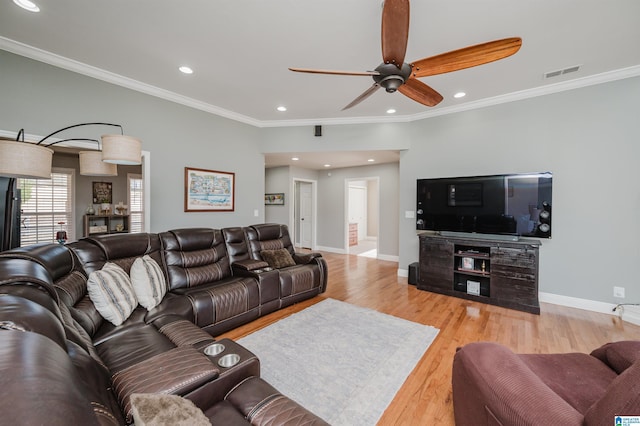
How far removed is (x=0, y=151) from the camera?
1.82 m

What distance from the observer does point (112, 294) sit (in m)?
2.04

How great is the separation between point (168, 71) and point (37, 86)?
132 cm

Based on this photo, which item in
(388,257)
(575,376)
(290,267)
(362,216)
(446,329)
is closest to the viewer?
(575,376)

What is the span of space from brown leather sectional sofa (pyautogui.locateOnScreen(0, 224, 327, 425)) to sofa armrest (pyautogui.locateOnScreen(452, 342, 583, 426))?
72cm

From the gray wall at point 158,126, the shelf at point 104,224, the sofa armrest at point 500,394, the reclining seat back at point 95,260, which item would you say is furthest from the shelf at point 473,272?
the shelf at point 104,224

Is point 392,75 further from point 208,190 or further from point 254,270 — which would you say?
point 208,190

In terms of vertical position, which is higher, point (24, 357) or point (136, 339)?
point (24, 357)

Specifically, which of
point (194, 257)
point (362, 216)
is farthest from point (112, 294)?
point (362, 216)

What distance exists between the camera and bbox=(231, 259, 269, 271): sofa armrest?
10.6 ft

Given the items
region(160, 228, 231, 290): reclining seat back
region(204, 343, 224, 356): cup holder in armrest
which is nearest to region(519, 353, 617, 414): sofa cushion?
region(204, 343, 224, 356): cup holder in armrest

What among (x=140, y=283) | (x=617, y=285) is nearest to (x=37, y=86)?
(x=140, y=283)

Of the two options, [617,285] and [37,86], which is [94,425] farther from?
[617,285]

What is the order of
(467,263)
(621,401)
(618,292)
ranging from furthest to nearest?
(467,263), (618,292), (621,401)

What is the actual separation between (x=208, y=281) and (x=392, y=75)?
9.34 feet
